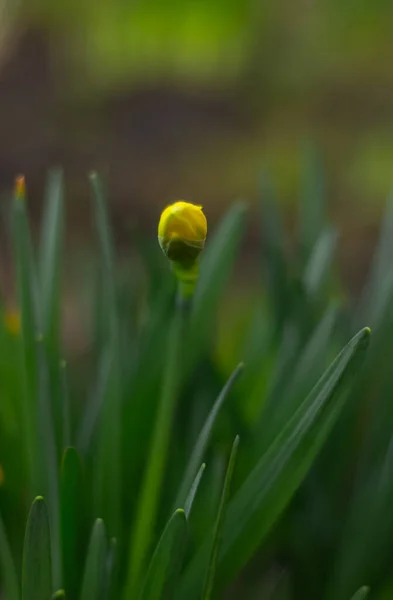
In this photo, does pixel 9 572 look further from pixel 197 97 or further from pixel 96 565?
pixel 197 97

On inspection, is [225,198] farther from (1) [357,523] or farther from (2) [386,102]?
(1) [357,523]

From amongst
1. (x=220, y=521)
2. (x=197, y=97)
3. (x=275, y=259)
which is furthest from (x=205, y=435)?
(x=197, y=97)

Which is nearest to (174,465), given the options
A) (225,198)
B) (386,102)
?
(225,198)

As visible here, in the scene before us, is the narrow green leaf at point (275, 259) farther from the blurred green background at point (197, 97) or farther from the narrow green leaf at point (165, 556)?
the blurred green background at point (197, 97)

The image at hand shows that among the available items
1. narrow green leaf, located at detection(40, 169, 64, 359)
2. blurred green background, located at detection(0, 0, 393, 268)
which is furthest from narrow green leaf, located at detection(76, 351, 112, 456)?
blurred green background, located at detection(0, 0, 393, 268)

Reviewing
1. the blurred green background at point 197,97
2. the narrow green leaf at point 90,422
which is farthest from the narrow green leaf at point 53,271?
the blurred green background at point 197,97

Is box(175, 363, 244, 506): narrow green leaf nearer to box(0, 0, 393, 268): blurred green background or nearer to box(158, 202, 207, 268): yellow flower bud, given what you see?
box(158, 202, 207, 268): yellow flower bud
